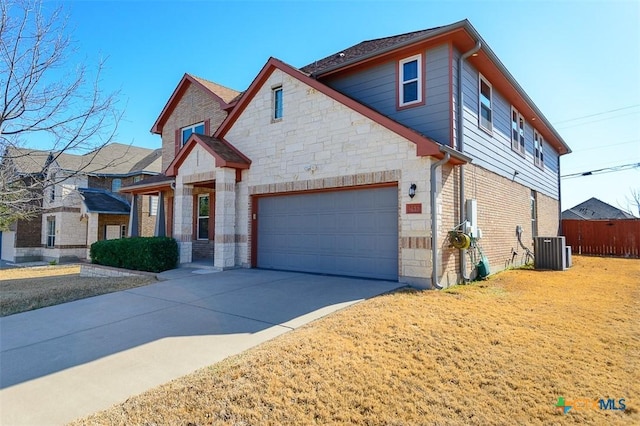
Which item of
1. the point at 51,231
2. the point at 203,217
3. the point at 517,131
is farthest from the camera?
the point at 51,231

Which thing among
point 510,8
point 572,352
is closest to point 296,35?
point 510,8

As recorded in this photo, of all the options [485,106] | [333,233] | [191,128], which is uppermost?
[191,128]

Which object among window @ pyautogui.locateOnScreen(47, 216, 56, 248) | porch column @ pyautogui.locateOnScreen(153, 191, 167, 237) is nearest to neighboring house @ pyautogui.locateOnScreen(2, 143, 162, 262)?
window @ pyautogui.locateOnScreen(47, 216, 56, 248)

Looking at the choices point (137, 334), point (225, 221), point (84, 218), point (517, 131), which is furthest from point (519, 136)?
point (84, 218)

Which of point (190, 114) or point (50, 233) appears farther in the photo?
point (50, 233)

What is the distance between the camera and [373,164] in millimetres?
9070

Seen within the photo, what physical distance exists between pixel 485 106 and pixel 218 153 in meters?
8.52

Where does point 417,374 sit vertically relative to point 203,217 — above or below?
below

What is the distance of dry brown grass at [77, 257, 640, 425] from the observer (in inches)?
127

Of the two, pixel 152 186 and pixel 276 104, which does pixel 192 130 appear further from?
pixel 276 104

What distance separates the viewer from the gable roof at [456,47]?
8836 mm

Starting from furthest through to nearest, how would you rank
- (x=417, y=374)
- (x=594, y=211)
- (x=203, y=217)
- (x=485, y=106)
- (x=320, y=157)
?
(x=594, y=211) < (x=203, y=217) < (x=485, y=106) < (x=320, y=157) < (x=417, y=374)

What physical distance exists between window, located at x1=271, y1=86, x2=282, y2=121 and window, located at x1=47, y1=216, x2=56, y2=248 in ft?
71.4

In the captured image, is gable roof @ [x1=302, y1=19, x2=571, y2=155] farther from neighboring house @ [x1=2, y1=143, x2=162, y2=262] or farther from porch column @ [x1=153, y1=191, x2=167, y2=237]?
neighboring house @ [x1=2, y1=143, x2=162, y2=262]
